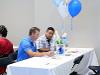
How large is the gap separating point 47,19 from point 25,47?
1.50 meters

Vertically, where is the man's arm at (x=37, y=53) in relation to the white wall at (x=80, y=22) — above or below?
below

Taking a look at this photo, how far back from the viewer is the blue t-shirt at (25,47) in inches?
138

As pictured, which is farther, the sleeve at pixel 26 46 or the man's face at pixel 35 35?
the man's face at pixel 35 35

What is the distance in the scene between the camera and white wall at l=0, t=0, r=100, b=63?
459 cm

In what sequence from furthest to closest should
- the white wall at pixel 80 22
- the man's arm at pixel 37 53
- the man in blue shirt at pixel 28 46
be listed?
the white wall at pixel 80 22, the man in blue shirt at pixel 28 46, the man's arm at pixel 37 53

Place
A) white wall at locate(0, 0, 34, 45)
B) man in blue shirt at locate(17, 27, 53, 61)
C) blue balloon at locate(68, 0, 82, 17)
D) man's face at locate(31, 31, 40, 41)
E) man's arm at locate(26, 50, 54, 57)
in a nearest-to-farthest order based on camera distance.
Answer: man's arm at locate(26, 50, 54, 57) < man in blue shirt at locate(17, 27, 53, 61) < man's face at locate(31, 31, 40, 41) < blue balloon at locate(68, 0, 82, 17) < white wall at locate(0, 0, 34, 45)

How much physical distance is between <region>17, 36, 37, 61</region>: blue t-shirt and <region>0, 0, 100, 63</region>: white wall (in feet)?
4.08

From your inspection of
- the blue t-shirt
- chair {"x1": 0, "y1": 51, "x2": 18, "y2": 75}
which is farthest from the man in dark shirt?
the blue t-shirt

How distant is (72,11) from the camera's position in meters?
4.16

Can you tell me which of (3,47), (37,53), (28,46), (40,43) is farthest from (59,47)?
(3,47)

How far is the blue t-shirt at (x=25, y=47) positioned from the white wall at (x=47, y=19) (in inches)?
48.9

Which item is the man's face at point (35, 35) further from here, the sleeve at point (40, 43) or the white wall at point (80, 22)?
the white wall at point (80, 22)

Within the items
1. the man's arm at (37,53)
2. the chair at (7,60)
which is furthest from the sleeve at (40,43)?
the chair at (7,60)

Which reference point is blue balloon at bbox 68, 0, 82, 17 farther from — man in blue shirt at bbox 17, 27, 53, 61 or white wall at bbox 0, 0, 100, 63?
man in blue shirt at bbox 17, 27, 53, 61
